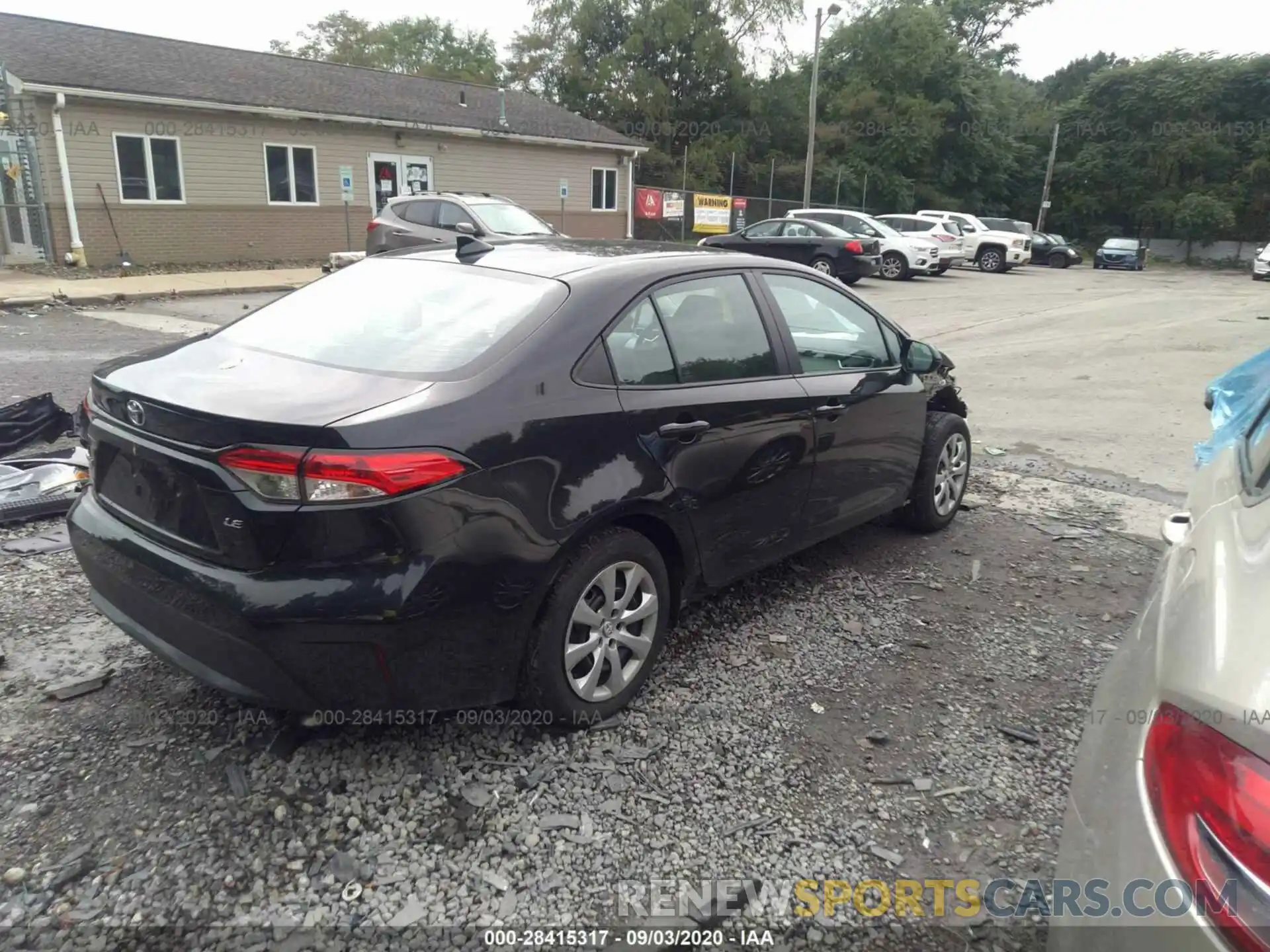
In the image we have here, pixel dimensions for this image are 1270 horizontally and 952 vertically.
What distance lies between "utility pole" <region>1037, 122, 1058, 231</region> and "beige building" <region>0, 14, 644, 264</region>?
28625 millimetres

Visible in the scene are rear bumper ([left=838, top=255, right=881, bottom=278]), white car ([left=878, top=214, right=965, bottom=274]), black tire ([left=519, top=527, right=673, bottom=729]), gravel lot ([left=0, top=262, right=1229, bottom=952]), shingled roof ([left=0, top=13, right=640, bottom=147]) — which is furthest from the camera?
white car ([left=878, top=214, right=965, bottom=274])

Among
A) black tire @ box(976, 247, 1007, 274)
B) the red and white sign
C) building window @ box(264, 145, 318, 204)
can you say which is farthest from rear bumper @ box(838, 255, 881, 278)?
building window @ box(264, 145, 318, 204)

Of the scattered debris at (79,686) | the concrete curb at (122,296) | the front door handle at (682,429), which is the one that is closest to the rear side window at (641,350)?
the front door handle at (682,429)

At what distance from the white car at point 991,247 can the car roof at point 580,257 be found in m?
26.7

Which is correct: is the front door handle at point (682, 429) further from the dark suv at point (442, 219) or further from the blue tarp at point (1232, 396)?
the dark suv at point (442, 219)

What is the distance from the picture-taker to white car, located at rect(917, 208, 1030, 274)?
28.5 metres

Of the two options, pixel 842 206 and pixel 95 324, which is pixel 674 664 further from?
pixel 842 206

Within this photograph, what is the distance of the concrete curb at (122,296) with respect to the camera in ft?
42.6

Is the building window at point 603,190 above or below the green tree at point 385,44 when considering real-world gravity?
below

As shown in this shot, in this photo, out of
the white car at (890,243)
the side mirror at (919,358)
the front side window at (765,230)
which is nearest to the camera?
the side mirror at (919,358)

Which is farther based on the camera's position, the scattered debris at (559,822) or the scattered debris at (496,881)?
the scattered debris at (559,822)

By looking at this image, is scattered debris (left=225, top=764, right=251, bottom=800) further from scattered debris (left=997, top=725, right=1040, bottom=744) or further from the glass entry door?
the glass entry door

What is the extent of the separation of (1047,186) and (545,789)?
49.5 metres

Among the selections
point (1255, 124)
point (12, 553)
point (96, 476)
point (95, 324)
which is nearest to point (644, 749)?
point (96, 476)
